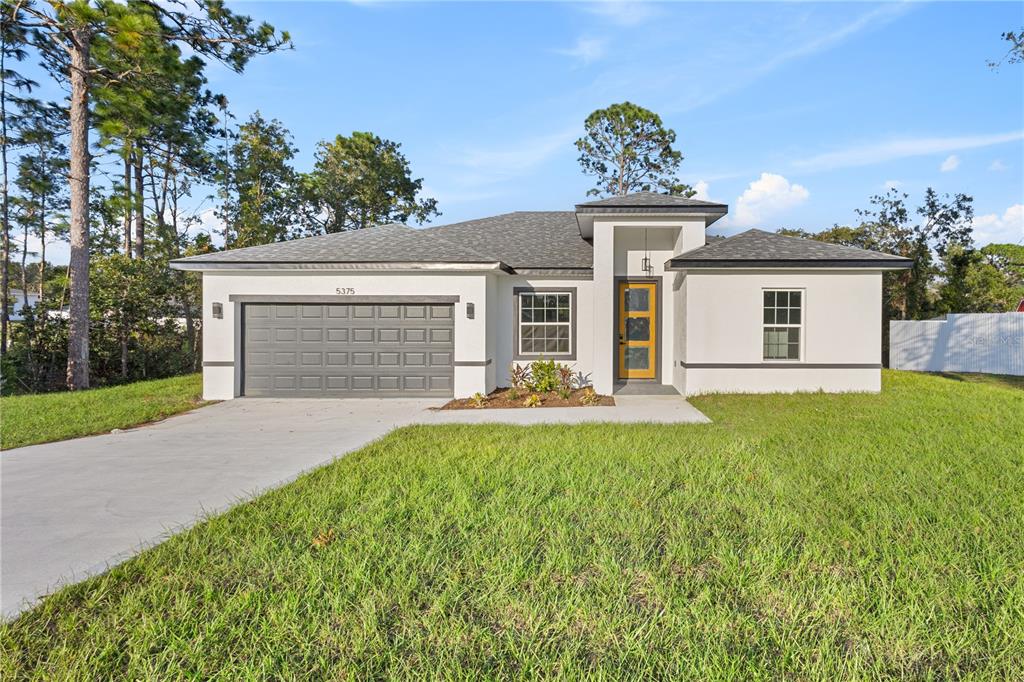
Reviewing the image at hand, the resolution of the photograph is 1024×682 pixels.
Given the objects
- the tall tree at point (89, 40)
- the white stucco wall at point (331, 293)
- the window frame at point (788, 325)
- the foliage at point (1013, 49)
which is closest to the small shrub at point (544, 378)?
the white stucco wall at point (331, 293)

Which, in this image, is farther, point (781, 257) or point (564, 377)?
point (564, 377)

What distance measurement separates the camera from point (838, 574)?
3051 mm

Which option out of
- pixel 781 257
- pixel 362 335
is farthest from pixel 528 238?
pixel 781 257

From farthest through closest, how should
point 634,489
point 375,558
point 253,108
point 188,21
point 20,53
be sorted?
point 253,108, point 20,53, point 188,21, point 634,489, point 375,558

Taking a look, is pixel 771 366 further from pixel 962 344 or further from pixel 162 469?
pixel 962 344

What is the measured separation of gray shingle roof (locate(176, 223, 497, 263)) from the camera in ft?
35.8

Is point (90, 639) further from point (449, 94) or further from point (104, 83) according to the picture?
point (104, 83)

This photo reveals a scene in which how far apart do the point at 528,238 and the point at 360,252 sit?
498 centimetres

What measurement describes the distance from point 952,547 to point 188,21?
18.7m

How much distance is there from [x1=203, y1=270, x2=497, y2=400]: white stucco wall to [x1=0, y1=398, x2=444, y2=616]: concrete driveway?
185 cm

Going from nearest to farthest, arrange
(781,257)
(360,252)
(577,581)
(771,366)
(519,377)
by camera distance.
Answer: (577,581) < (781,257) < (771,366) < (360,252) < (519,377)

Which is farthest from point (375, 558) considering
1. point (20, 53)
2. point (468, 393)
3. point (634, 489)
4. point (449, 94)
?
point (20, 53)

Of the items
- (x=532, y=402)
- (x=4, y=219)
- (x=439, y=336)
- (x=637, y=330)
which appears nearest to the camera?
(x=532, y=402)

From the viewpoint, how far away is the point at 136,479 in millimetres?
5367
